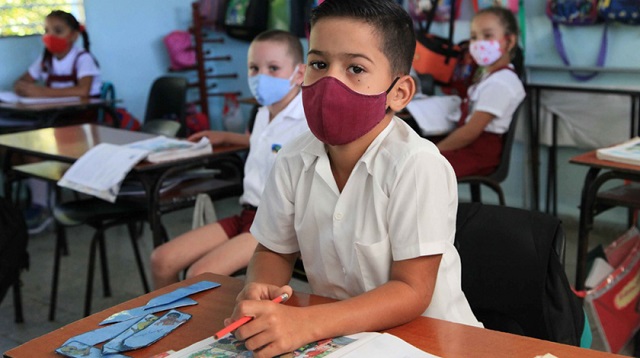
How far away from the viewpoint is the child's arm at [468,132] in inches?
141

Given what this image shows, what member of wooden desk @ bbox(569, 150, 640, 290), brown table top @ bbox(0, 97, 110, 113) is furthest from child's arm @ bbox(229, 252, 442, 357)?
brown table top @ bbox(0, 97, 110, 113)

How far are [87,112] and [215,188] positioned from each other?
2.19m

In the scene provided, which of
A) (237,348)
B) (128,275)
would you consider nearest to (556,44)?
(128,275)

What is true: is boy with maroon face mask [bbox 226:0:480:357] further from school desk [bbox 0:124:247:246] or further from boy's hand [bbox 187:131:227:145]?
boy's hand [bbox 187:131:227:145]

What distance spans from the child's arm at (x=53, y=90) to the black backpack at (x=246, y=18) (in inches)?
47.6

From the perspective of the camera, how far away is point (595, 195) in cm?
278

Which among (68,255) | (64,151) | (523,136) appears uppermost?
(64,151)

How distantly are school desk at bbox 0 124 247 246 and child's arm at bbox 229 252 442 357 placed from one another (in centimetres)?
162

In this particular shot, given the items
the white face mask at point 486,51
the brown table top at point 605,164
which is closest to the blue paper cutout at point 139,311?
the brown table top at point 605,164

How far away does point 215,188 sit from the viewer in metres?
2.98

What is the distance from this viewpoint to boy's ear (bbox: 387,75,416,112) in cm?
142

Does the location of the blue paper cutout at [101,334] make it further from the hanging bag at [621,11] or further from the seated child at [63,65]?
the seated child at [63,65]

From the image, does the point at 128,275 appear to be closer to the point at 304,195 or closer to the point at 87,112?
the point at 87,112

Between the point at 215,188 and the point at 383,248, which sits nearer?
the point at 383,248
